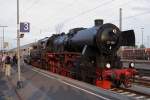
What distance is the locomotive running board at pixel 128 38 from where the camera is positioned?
22.8 m

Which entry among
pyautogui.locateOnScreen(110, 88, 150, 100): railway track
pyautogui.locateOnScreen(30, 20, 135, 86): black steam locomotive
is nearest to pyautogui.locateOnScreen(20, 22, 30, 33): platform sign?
pyautogui.locateOnScreen(30, 20, 135, 86): black steam locomotive

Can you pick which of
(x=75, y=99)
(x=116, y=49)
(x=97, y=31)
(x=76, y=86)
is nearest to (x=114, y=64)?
(x=116, y=49)

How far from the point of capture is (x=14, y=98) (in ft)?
57.6

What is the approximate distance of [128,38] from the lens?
2314 centimetres

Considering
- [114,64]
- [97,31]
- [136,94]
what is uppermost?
[97,31]

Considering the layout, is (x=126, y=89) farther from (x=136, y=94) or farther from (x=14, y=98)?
(x=14, y=98)

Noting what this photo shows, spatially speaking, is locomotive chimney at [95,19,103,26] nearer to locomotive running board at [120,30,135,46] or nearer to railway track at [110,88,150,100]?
locomotive running board at [120,30,135,46]

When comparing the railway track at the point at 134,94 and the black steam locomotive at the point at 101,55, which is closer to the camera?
the railway track at the point at 134,94

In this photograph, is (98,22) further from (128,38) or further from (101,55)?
(101,55)

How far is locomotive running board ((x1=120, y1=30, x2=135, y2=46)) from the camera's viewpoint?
896 inches

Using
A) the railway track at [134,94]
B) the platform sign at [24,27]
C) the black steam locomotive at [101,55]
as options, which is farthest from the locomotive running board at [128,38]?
the platform sign at [24,27]

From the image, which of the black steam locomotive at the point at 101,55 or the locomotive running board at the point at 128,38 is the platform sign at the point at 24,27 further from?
the locomotive running board at the point at 128,38

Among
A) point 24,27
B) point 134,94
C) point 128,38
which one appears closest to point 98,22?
point 128,38

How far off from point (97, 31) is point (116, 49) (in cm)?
189
